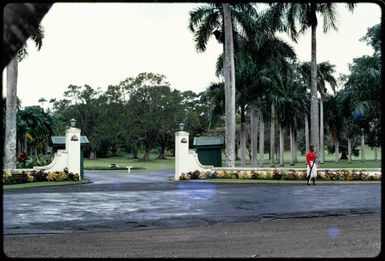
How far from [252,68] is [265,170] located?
13.8 meters

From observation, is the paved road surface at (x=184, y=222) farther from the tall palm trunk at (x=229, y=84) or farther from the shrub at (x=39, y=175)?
the tall palm trunk at (x=229, y=84)

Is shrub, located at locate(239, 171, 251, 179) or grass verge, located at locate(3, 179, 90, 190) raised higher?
shrub, located at locate(239, 171, 251, 179)

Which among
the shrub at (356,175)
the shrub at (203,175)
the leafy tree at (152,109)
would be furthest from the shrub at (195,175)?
the leafy tree at (152,109)

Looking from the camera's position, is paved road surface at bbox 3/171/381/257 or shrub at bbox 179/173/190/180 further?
shrub at bbox 179/173/190/180

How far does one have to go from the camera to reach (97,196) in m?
18.1

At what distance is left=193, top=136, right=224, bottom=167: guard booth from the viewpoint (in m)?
33.2

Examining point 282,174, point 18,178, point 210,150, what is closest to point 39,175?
point 18,178

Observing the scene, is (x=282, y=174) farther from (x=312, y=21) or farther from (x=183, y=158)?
(x=312, y=21)

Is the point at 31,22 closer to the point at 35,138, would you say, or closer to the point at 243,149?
the point at 35,138

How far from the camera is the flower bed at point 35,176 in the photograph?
25.7 metres

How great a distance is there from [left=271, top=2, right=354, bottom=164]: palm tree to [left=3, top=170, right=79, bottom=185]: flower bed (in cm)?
1551

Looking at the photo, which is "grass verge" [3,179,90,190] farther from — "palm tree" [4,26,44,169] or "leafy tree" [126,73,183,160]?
"leafy tree" [126,73,183,160]

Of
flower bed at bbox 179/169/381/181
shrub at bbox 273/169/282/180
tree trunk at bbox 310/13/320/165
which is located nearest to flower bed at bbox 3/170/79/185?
flower bed at bbox 179/169/381/181

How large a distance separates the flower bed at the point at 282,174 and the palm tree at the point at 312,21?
169 inches
